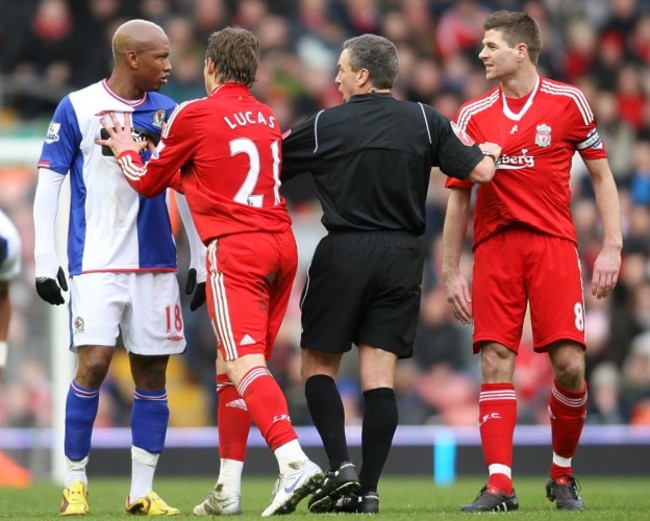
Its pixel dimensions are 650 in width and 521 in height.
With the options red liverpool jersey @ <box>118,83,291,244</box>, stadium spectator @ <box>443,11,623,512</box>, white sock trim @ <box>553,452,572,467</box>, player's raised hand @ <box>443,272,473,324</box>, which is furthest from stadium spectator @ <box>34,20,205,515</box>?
white sock trim @ <box>553,452,572,467</box>

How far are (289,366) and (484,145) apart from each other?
6.18 metres

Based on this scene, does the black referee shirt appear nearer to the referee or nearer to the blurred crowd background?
the referee

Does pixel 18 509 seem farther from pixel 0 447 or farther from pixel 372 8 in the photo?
pixel 372 8

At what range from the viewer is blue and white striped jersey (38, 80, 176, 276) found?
7027 millimetres

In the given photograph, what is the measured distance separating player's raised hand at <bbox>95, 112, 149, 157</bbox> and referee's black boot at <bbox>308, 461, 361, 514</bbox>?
71.7 inches

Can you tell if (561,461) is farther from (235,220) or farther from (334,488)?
(235,220)

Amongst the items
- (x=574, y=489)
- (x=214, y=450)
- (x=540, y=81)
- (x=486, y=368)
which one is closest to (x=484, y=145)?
(x=540, y=81)

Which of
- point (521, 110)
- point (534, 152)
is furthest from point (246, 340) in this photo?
point (521, 110)

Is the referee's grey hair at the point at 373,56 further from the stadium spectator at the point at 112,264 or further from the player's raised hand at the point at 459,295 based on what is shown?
the player's raised hand at the point at 459,295

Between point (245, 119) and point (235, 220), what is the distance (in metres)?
0.48

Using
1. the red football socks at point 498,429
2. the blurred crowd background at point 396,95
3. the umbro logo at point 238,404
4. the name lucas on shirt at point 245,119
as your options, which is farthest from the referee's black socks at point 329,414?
the blurred crowd background at point 396,95

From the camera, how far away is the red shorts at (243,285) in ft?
21.2

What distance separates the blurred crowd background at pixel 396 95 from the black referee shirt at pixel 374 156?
Result: 5.61 m

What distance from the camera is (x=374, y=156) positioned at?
6.81 m
